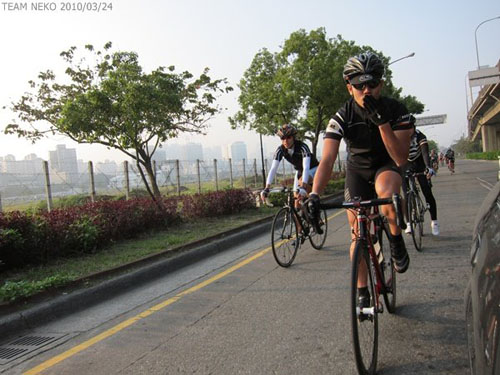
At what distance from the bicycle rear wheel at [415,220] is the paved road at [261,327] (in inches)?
10.2

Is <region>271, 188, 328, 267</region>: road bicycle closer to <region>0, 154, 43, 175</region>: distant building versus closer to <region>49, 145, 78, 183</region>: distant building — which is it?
<region>0, 154, 43, 175</region>: distant building

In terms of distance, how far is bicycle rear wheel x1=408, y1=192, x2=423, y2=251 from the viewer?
6320 millimetres

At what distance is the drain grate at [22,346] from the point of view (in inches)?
150

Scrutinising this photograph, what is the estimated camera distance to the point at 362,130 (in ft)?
11.6

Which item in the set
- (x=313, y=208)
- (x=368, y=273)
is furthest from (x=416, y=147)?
Result: (x=313, y=208)

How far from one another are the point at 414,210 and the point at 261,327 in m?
3.72

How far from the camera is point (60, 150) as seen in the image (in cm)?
1606

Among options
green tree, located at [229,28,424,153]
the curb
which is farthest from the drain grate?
green tree, located at [229,28,424,153]

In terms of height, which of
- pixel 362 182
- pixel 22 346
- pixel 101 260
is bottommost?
pixel 22 346

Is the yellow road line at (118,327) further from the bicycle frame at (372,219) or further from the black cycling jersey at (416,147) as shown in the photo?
the black cycling jersey at (416,147)

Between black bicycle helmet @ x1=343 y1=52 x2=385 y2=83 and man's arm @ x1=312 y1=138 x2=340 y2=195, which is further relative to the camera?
man's arm @ x1=312 y1=138 x2=340 y2=195

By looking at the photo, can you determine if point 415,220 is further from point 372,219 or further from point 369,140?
point 372,219

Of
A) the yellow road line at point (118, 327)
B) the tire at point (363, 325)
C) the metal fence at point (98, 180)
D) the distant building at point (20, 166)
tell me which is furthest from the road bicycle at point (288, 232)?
the distant building at point (20, 166)

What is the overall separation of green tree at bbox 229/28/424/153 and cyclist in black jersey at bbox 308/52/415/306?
18552 mm
